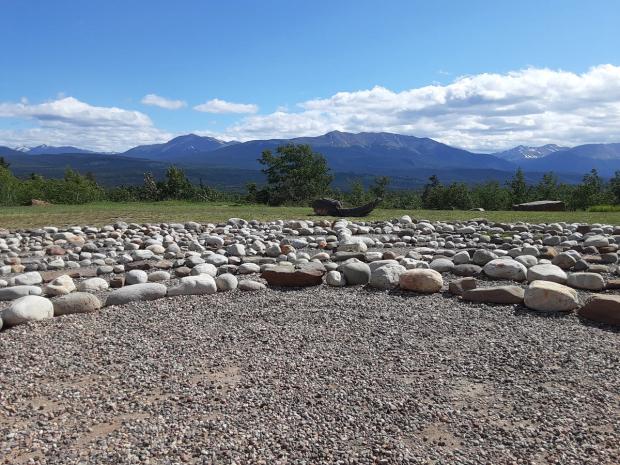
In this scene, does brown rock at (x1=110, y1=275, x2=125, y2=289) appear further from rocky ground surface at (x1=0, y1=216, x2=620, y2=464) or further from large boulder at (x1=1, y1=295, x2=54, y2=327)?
large boulder at (x1=1, y1=295, x2=54, y2=327)

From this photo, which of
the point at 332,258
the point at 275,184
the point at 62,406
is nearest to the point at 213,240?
the point at 332,258

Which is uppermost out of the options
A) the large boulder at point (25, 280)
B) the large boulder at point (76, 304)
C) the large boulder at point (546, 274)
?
the large boulder at point (546, 274)

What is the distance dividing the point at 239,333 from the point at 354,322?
109cm

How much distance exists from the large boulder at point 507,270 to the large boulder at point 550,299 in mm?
1263

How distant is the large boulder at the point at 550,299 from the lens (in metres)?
5.02

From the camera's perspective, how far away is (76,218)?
16094 mm

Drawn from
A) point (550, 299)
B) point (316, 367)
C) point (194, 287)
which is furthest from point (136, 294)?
point (550, 299)

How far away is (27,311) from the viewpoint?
15.8 ft

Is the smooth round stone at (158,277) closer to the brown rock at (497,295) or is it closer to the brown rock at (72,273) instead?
the brown rock at (72,273)

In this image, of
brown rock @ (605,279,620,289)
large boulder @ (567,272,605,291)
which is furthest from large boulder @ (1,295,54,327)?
brown rock @ (605,279,620,289)

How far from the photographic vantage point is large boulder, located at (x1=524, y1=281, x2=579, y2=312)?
502 cm

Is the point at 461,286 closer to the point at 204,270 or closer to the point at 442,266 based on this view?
the point at 442,266

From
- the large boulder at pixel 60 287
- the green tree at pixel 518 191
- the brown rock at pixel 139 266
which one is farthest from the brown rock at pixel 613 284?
the green tree at pixel 518 191

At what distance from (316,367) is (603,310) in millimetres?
2867
